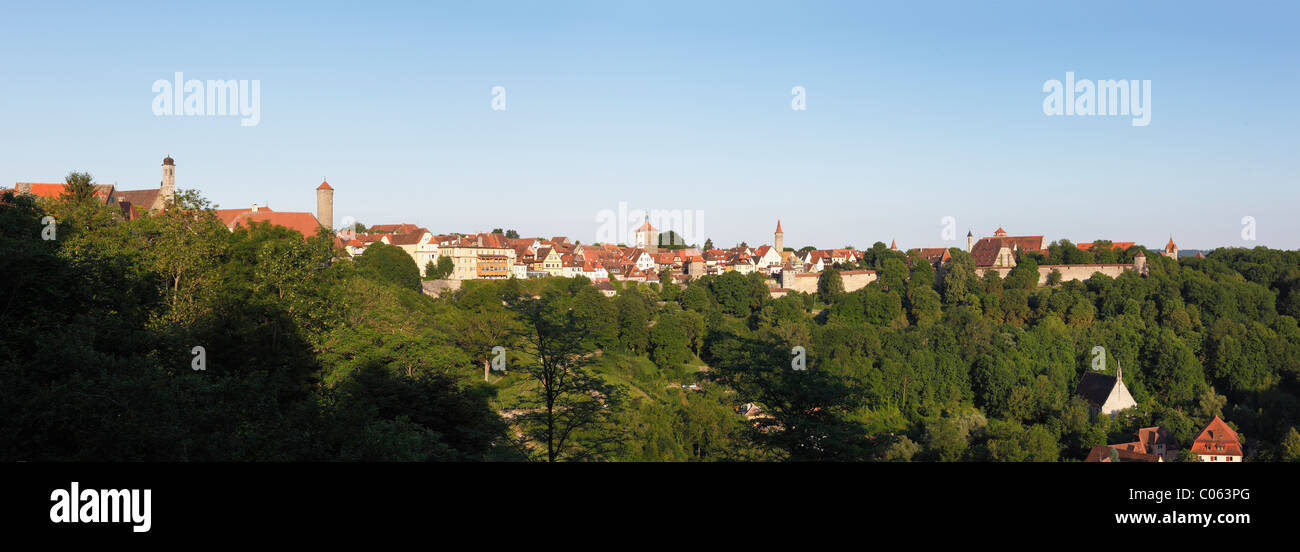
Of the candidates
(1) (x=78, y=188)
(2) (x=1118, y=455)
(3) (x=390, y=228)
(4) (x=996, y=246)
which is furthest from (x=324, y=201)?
(4) (x=996, y=246)

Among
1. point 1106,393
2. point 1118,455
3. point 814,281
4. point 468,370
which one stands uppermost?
point 814,281

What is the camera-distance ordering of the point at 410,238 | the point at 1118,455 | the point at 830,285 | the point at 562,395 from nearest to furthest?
the point at 562,395
the point at 1118,455
the point at 410,238
the point at 830,285

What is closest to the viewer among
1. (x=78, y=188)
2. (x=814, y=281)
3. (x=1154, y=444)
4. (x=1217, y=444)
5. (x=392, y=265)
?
(x=78, y=188)

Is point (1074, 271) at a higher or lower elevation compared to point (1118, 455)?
higher

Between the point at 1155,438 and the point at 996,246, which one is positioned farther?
the point at 996,246

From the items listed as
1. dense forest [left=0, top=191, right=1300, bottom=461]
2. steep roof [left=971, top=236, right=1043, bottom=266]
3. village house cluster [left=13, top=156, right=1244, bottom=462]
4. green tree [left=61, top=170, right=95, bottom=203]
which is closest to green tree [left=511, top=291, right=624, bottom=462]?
dense forest [left=0, top=191, right=1300, bottom=461]

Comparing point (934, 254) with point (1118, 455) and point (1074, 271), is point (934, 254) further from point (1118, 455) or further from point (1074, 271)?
point (1118, 455)

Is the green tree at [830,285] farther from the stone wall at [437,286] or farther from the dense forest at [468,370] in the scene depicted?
the stone wall at [437,286]
